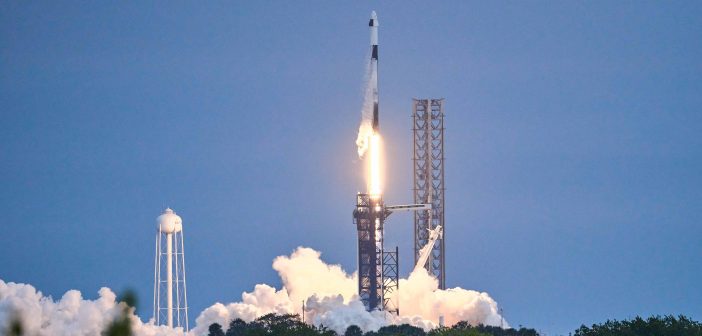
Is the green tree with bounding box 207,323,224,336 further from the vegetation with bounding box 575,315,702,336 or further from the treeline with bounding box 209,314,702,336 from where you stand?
the vegetation with bounding box 575,315,702,336

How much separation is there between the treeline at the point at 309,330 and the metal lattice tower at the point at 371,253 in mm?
3715

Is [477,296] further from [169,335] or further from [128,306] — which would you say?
[128,306]

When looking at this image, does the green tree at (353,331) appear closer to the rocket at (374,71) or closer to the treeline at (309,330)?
the treeline at (309,330)

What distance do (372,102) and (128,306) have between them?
99.3 meters

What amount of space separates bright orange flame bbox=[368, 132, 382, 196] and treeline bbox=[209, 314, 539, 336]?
36.8 ft

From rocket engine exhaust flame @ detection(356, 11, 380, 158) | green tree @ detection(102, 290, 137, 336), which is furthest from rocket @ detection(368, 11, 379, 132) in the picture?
green tree @ detection(102, 290, 137, 336)

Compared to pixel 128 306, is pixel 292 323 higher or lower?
higher

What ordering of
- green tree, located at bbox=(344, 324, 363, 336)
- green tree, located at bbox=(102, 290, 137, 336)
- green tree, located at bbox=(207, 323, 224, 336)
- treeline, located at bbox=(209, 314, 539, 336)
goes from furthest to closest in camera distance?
1. green tree, located at bbox=(207, 323, 224, 336)
2. green tree, located at bbox=(344, 324, 363, 336)
3. treeline, located at bbox=(209, 314, 539, 336)
4. green tree, located at bbox=(102, 290, 137, 336)

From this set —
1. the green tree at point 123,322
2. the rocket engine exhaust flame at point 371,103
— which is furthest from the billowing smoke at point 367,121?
the green tree at point 123,322

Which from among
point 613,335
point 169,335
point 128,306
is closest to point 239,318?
point 169,335

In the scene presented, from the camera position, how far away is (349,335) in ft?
334

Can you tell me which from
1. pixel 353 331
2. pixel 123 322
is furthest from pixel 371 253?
pixel 123 322

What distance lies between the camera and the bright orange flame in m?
109

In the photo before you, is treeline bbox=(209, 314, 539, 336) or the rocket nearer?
treeline bbox=(209, 314, 539, 336)
